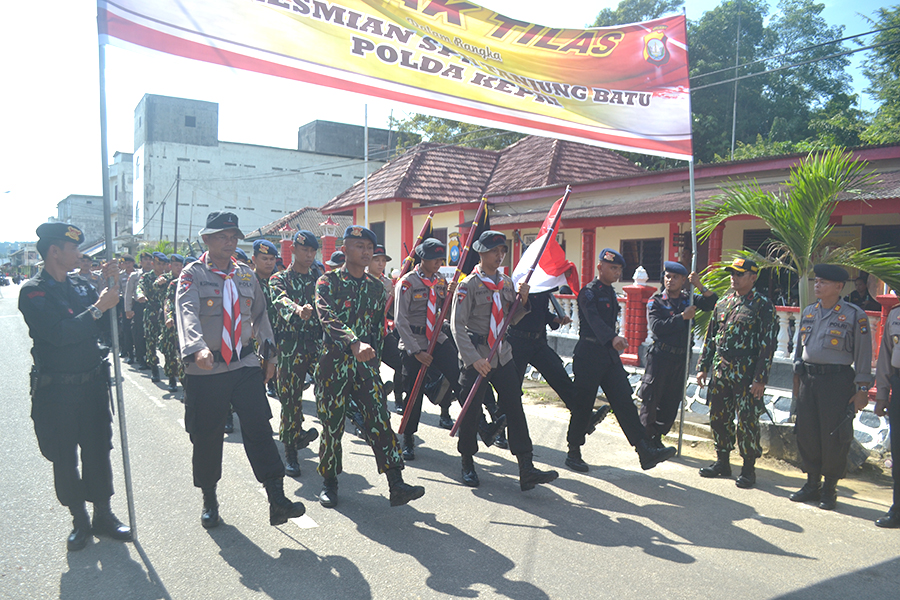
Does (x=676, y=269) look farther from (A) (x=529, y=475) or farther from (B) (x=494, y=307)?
(A) (x=529, y=475)

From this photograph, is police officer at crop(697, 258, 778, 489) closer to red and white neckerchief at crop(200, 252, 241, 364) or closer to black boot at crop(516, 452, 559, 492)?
black boot at crop(516, 452, 559, 492)

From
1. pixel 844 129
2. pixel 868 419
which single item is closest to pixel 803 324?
pixel 868 419

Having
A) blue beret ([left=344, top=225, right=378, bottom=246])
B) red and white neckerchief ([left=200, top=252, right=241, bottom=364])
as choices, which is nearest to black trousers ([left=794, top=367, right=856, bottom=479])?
blue beret ([left=344, top=225, right=378, bottom=246])

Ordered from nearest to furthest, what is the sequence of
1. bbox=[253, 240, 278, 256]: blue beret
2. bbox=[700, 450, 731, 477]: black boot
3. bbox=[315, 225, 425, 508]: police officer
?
bbox=[315, 225, 425, 508]: police officer < bbox=[700, 450, 731, 477]: black boot < bbox=[253, 240, 278, 256]: blue beret

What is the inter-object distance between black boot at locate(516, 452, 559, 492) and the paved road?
0.13 m

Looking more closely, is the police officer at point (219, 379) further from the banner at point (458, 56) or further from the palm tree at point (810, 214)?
the palm tree at point (810, 214)

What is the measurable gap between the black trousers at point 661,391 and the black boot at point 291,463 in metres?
3.21

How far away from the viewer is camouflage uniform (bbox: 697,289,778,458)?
5.25 m

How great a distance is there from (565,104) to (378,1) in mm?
1931

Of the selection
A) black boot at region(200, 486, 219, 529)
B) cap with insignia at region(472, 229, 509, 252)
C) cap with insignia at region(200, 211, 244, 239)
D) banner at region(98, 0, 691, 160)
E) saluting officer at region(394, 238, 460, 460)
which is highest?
banner at region(98, 0, 691, 160)

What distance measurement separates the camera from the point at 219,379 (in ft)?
13.1

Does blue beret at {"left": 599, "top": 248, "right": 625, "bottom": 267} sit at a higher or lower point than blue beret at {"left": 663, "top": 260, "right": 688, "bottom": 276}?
higher

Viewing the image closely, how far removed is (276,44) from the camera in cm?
416

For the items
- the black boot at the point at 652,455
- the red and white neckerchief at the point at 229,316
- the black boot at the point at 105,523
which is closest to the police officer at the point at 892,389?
the black boot at the point at 652,455
